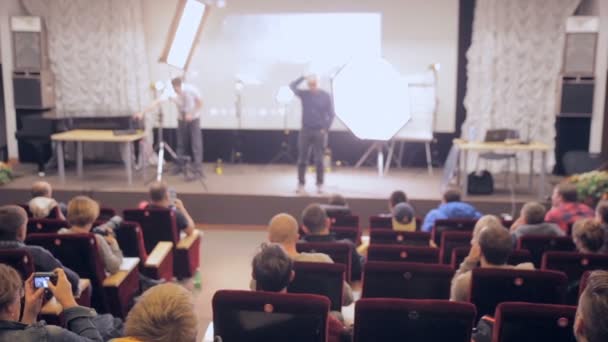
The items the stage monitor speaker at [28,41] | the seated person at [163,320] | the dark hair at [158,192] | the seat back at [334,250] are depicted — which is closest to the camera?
the seated person at [163,320]

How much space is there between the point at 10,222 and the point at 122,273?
86 cm

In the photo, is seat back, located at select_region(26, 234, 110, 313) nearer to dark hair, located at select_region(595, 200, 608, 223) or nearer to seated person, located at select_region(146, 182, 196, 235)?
seated person, located at select_region(146, 182, 196, 235)

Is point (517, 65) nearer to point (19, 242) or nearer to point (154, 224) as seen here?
point (154, 224)

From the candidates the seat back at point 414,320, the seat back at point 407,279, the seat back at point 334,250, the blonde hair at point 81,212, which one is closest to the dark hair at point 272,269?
the seat back at point 414,320

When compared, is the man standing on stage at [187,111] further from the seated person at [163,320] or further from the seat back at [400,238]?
the seated person at [163,320]

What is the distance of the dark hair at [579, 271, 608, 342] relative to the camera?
1873mm

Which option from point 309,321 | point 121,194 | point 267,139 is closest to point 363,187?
point 267,139

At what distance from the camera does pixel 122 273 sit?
397 centimetres

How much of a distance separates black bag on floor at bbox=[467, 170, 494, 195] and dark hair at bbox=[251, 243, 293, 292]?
530cm

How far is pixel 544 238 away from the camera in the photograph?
13.5 ft

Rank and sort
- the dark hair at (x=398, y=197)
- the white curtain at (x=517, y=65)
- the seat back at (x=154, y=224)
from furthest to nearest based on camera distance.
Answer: the white curtain at (x=517, y=65)
the dark hair at (x=398, y=197)
the seat back at (x=154, y=224)

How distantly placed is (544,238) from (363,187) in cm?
405

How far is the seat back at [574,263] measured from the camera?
350cm

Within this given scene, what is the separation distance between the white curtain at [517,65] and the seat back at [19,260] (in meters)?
7.09
